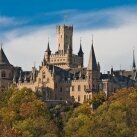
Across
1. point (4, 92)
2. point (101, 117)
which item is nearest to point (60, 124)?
point (101, 117)

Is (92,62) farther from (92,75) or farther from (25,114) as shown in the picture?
(25,114)

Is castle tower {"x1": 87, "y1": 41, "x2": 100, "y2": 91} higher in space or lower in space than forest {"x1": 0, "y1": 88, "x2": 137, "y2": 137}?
higher

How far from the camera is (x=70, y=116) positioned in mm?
173750

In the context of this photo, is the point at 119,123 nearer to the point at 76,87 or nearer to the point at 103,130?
the point at 103,130

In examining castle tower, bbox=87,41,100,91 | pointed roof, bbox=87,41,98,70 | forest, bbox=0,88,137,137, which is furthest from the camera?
pointed roof, bbox=87,41,98,70

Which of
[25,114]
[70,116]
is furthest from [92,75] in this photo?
[25,114]

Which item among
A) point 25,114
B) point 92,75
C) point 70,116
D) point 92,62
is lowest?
point 70,116

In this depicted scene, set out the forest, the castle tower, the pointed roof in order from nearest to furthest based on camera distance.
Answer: the forest
the castle tower
the pointed roof

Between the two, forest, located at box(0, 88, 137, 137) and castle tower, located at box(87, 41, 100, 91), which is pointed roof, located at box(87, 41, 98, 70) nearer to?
castle tower, located at box(87, 41, 100, 91)

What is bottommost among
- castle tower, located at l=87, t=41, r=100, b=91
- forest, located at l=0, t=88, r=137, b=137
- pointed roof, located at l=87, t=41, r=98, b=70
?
forest, located at l=0, t=88, r=137, b=137

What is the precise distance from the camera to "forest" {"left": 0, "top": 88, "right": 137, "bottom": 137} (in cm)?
15150

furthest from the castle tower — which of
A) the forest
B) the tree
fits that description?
the tree

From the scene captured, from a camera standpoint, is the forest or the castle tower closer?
the forest

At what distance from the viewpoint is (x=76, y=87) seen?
196500mm
